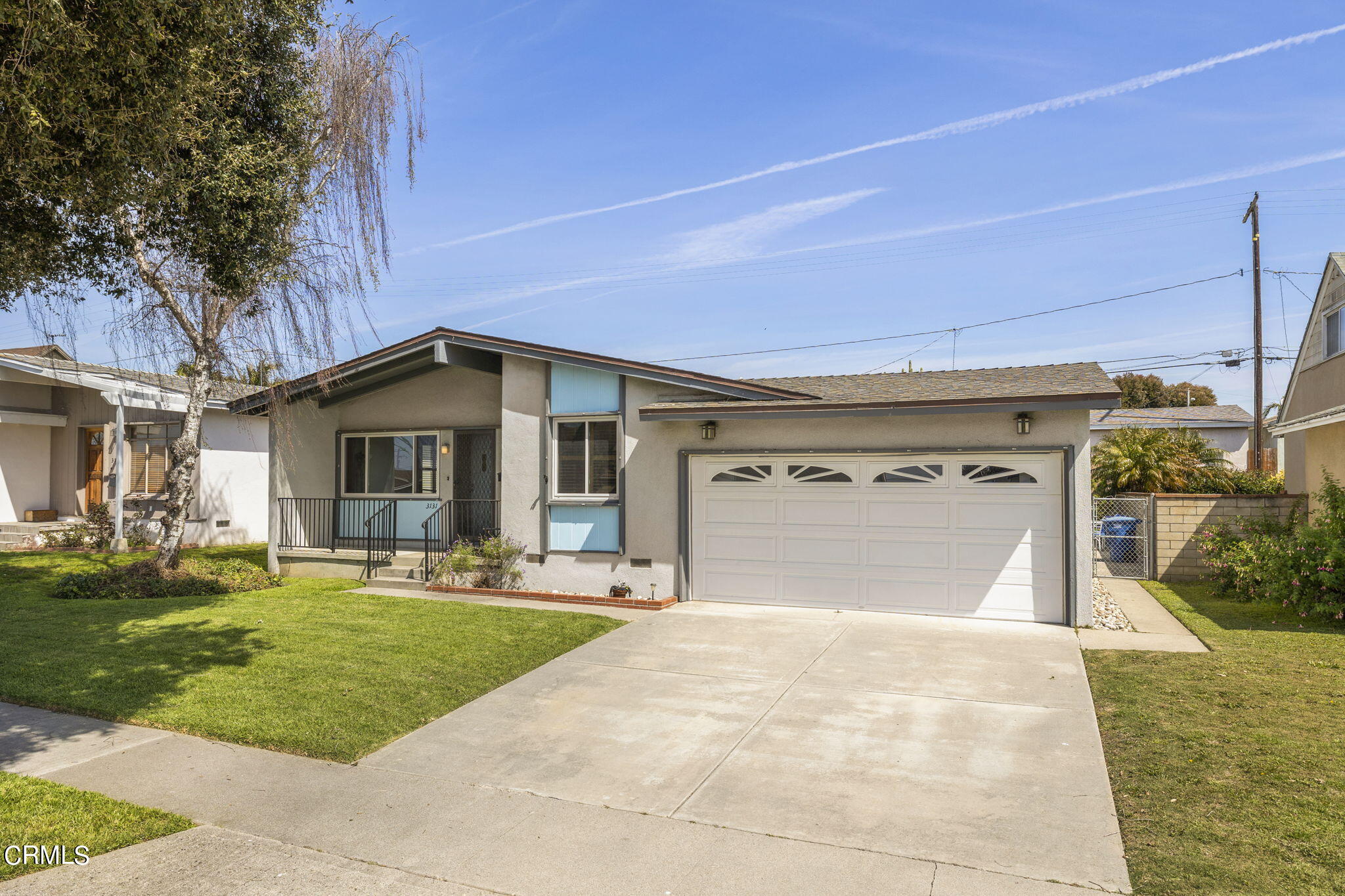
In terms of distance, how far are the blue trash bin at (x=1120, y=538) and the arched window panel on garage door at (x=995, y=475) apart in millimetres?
5589

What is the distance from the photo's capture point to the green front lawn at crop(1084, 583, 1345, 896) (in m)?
3.78

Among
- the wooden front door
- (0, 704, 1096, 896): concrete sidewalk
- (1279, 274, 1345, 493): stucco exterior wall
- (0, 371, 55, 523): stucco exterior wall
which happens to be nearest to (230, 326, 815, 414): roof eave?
(0, 704, 1096, 896): concrete sidewalk

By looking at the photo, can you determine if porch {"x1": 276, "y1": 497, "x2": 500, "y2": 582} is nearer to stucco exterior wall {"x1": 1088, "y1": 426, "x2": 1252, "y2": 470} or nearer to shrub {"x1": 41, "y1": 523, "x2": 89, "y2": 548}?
shrub {"x1": 41, "y1": 523, "x2": 89, "y2": 548}

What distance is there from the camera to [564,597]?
455 inches

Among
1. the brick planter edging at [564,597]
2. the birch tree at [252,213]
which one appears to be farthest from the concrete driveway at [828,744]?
the birch tree at [252,213]

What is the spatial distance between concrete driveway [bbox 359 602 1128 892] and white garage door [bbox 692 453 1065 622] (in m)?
1.15

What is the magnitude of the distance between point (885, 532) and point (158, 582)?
34.8ft

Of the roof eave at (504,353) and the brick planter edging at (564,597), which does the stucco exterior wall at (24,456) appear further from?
the brick planter edging at (564,597)

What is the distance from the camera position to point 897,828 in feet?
14.3

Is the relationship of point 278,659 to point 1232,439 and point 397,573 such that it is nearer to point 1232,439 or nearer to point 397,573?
point 397,573

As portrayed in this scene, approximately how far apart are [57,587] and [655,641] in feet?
31.4

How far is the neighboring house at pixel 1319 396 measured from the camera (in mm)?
12648

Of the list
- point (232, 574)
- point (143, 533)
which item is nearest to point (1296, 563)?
point (232, 574)

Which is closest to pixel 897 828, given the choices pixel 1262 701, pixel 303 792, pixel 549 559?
pixel 303 792
